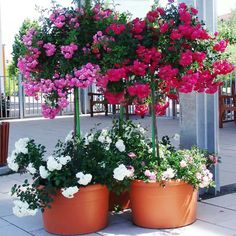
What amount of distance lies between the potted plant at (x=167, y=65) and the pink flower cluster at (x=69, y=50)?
0.37 meters

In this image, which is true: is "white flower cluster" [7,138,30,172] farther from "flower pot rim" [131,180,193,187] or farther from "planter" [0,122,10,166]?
"planter" [0,122,10,166]

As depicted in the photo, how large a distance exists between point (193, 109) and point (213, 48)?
0.97 m

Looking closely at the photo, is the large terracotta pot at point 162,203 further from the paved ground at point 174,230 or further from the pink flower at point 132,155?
the pink flower at point 132,155

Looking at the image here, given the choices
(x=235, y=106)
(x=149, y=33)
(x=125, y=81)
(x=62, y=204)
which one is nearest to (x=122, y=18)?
(x=149, y=33)

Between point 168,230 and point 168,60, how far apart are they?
1341mm

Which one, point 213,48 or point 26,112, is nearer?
point 213,48

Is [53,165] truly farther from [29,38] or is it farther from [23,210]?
[29,38]

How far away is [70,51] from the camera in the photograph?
12.3 ft

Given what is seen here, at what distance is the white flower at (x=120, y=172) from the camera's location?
3646 millimetres

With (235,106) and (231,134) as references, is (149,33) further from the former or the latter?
(235,106)

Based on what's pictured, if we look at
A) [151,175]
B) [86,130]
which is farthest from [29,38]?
[86,130]

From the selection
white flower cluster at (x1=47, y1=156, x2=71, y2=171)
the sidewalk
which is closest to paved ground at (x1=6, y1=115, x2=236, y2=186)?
the sidewalk

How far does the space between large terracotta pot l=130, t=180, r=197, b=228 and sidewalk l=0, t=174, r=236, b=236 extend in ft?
0.22

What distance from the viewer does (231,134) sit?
9.91 metres
